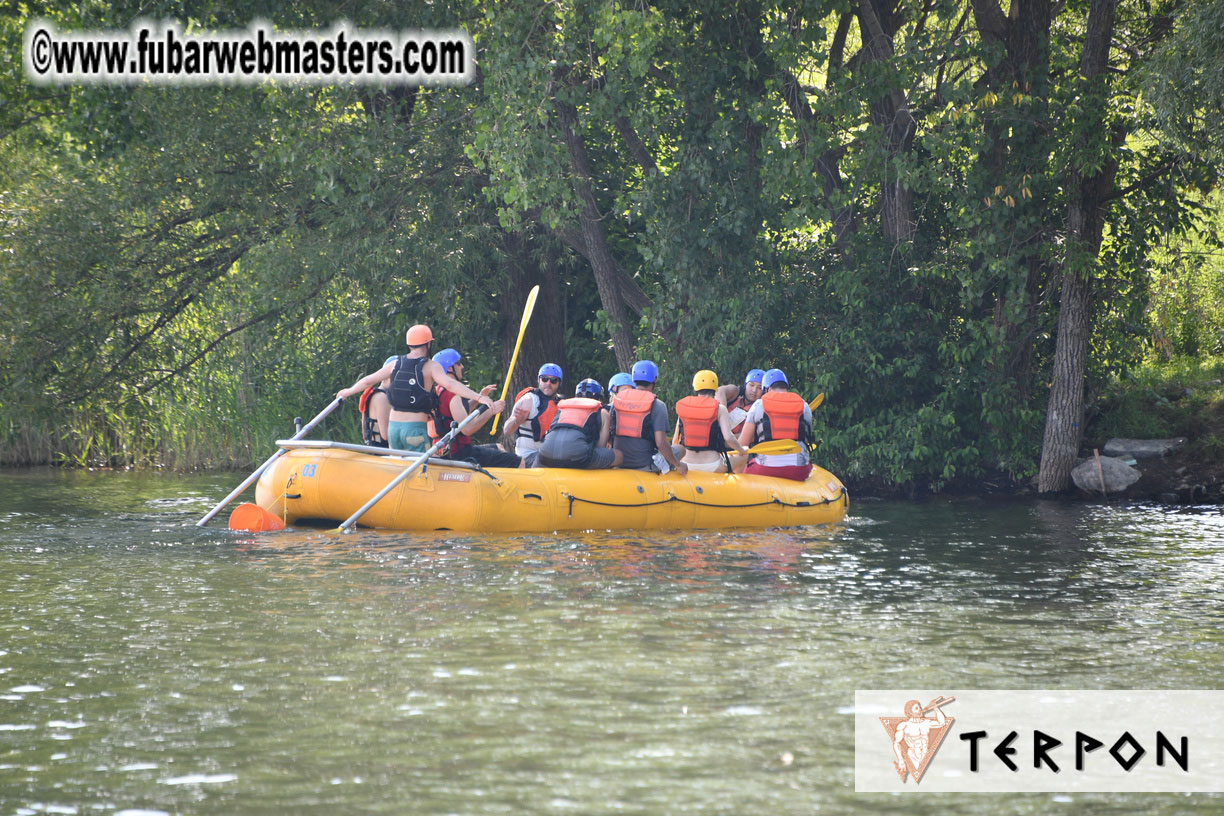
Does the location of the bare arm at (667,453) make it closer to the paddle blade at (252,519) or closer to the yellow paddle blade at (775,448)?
the yellow paddle blade at (775,448)

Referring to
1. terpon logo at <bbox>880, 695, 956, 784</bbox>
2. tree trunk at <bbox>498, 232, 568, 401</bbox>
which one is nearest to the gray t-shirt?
terpon logo at <bbox>880, 695, 956, 784</bbox>

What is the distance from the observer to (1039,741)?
496cm

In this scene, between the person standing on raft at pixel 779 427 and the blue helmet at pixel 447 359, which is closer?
the blue helmet at pixel 447 359

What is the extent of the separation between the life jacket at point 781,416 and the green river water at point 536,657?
1330mm

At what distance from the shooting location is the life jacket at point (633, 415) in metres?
10.9

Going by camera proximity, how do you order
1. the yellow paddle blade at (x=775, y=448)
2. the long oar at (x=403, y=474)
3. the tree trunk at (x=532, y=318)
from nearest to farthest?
the long oar at (x=403, y=474), the yellow paddle blade at (x=775, y=448), the tree trunk at (x=532, y=318)

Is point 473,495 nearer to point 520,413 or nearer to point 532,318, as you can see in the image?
point 520,413

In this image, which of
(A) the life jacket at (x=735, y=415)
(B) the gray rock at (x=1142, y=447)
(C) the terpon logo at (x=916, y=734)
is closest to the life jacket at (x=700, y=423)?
(A) the life jacket at (x=735, y=415)

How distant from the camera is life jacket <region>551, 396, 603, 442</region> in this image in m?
10.8

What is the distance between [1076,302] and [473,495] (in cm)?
746

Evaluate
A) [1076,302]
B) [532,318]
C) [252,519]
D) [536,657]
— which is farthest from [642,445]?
[532,318]

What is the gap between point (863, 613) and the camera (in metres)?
7.36

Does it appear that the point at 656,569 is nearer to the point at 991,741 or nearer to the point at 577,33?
the point at 991,741

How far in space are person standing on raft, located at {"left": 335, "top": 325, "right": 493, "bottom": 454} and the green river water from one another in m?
1.00
